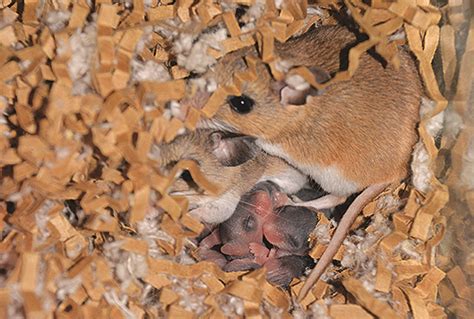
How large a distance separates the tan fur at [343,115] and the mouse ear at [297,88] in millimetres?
44

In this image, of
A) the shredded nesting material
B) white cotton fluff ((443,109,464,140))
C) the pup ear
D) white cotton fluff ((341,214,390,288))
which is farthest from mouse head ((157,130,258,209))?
white cotton fluff ((443,109,464,140))

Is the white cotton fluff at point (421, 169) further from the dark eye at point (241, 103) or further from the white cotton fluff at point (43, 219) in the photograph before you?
the white cotton fluff at point (43, 219)

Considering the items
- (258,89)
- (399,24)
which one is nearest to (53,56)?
(258,89)

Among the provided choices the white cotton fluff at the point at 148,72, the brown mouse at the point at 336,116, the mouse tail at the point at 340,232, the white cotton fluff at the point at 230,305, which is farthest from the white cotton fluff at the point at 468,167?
the white cotton fluff at the point at 148,72

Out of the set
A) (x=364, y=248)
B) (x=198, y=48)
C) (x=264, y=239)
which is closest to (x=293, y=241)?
(x=264, y=239)

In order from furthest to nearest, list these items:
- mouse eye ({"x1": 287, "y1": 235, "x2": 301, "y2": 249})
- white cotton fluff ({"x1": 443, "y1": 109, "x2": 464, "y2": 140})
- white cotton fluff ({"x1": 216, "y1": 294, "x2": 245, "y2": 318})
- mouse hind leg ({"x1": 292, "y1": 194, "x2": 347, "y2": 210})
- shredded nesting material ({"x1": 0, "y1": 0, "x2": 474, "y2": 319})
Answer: mouse hind leg ({"x1": 292, "y1": 194, "x2": 347, "y2": 210}), mouse eye ({"x1": 287, "y1": 235, "x2": 301, "y2": 249}), white cotton fluff ({"x1": 443, "y1": 109, "x2": 464, "y2": 140}), white cotton fluff ({"x1": 216, "y1": 294, "x2": 245, "y2": 318}), shredded nesting material ({"x1": 0, "y1": 0, "x2": 474, "y2": 319})

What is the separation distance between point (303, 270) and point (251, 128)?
1.69 ft

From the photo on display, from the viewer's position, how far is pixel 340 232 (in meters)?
2.42

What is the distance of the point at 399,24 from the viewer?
2234 millimetres

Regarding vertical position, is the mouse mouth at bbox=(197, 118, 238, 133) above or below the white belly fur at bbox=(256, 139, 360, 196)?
above

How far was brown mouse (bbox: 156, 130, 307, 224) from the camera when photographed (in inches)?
98.3

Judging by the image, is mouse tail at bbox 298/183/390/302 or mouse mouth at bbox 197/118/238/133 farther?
mouse mouth at bbox 197/118/238/133

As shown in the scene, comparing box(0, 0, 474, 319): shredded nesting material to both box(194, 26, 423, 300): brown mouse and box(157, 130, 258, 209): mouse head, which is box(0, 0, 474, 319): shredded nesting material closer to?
box(194, 26, 423, 300): brown mouse

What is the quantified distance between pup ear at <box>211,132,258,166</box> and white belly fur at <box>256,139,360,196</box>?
54 millimetres
